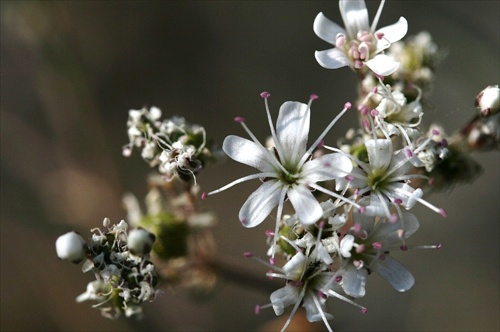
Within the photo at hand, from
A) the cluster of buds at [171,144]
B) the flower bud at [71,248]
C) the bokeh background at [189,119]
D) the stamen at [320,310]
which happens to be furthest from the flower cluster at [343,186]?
the bokeh background at [189,119]

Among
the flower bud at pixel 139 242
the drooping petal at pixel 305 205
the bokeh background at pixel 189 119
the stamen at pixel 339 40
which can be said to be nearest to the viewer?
the drooping petal at pixel 305 205

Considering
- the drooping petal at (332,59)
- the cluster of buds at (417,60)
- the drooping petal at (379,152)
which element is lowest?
the drooping petal at (379,152)

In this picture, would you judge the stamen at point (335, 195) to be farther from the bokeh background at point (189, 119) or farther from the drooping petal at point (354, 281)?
the bokeh background at point (189, 119)

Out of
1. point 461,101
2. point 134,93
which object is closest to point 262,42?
point 134,93

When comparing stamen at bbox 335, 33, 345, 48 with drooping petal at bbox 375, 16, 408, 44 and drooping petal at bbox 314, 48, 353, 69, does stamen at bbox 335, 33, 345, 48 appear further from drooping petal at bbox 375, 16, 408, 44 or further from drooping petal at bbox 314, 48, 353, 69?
drooping petal at bbox 375, 16, 408, 44

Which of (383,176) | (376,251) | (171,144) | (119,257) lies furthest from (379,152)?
(119,257)

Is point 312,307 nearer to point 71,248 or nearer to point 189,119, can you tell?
point 71,248

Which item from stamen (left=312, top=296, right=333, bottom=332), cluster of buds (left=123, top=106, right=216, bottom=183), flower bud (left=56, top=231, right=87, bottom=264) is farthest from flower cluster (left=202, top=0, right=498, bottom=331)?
flower bud (left=56, top=231, right=87, bottom=264)
